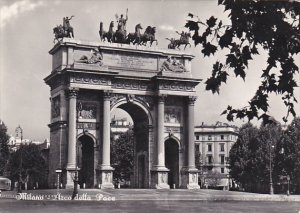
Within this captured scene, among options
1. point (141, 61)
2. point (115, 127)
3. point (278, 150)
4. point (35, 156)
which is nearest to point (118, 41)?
point (141, 61)

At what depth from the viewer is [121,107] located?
4912cm

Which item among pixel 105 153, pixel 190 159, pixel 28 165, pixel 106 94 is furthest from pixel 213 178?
pixel 106 94

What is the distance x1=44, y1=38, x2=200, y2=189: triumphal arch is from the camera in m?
44.9

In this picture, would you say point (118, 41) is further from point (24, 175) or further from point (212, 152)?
point (212, 152)

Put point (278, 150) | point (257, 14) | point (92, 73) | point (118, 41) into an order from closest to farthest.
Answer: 1. point (257, 14)
2. point (92, 73)
3. point (118, 41)
4. point (278, 150)

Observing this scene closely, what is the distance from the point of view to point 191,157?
48.5 meters

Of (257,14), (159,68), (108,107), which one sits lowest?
(257,14)

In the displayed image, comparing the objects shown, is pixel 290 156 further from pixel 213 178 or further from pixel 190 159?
pixel 213 178

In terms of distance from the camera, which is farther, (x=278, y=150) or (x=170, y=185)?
(x=278, y=150)

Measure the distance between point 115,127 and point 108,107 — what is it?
206 feet

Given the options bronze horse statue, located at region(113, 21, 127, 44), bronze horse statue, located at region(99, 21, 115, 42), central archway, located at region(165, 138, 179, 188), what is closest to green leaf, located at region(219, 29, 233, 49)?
bronze horse statue, located at region(99, 21, 115, 42)

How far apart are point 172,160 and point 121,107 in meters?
6.61

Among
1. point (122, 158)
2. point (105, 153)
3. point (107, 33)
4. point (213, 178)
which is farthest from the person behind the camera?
point (213, 178)

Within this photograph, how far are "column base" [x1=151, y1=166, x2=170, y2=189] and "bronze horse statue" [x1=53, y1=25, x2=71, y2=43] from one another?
13.1m
